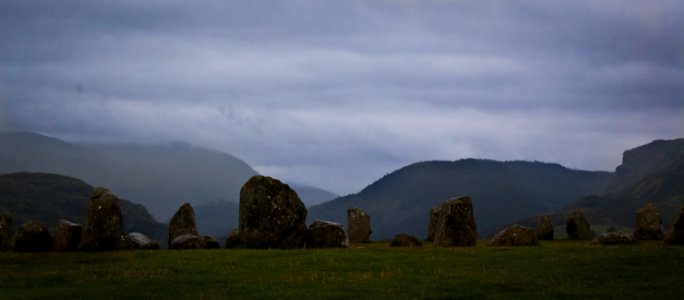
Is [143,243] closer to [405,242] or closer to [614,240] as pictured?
[405,242]

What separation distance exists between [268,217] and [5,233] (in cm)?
1946

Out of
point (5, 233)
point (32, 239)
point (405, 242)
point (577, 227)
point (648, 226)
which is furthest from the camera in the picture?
point (577, 227)

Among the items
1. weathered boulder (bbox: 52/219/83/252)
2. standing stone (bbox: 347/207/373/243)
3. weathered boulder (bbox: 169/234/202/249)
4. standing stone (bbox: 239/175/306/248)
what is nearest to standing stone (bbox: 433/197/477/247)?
standing stone (bbox: 239/175/306/248)

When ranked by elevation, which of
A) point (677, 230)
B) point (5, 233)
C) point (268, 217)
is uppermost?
point (268, 217)

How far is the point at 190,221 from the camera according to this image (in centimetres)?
Result: 6519

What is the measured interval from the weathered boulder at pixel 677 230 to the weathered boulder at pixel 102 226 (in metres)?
35.4

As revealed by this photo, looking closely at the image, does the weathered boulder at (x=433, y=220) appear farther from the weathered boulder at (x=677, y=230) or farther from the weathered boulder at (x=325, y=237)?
the weathered boulder at (x=677, y=230)

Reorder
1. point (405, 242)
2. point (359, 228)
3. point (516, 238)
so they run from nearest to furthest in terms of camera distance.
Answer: point (516, 238), point (405, 242), point (359, 228)

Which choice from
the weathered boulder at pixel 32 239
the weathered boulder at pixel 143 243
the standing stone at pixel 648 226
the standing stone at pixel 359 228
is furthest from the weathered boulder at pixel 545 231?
the weathered boulder at pixel 32 239

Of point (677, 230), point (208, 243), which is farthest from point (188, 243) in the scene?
point (677, 230)

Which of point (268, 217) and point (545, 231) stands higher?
point (268, 217)

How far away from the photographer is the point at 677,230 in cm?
4888

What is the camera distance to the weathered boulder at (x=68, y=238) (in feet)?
154

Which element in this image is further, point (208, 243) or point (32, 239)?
point (208, 243)
